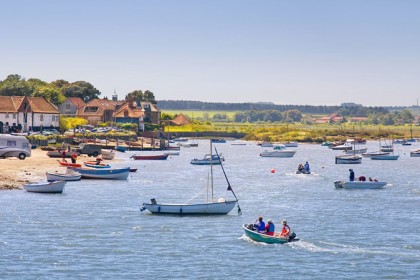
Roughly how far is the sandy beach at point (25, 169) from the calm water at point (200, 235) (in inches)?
206

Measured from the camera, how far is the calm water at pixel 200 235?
169 feet

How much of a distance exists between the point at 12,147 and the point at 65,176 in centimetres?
2588

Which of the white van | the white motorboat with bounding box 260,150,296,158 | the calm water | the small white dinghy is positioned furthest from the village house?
the small white dinghy

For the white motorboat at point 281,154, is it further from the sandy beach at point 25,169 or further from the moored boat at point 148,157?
the sandy beach at point 25,169

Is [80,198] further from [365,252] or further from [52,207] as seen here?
[365,252]

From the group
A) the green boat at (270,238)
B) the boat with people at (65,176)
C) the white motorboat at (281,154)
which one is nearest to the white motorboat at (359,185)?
the boat with people at (65,176)

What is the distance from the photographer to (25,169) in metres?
107

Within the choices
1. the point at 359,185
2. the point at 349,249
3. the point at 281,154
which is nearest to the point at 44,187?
the point at 359,185

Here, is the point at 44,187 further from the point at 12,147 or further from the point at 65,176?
the point at 12,147

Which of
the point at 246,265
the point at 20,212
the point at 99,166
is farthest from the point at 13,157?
the point at 246,265

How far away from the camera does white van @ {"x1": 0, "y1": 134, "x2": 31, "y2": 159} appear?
4668 inches

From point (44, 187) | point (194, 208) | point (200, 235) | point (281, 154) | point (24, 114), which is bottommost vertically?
point (281, 154)

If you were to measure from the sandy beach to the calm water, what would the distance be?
522 cm

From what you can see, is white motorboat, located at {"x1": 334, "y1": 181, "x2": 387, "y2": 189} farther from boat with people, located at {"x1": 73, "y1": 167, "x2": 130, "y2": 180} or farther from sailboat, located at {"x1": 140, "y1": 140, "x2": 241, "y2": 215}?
sailboat, located at {"x1": 140, "y1": 140, "x2": 241, "y2": 215}
